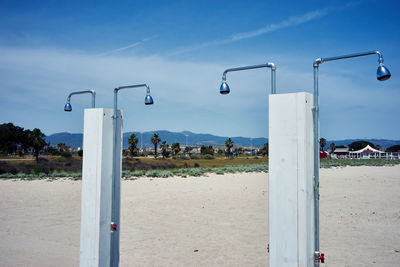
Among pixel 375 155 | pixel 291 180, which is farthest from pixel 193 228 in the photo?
pixel 375 155

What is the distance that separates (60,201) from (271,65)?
1330cm

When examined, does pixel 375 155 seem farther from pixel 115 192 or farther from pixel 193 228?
pixel 115 192

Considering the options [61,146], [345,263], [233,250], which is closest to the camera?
[345,263]

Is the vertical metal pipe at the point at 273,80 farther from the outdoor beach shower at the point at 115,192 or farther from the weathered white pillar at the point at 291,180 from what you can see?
the outdoor beach shower at the point at 115,192

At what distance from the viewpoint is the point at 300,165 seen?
392 cm

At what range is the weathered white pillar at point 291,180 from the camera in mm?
3910

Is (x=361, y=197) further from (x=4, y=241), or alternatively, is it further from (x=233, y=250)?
(x=4, y=241)

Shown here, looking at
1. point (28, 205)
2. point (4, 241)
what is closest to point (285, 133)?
point (4, 241)

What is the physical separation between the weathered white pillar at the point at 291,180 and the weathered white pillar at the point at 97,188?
2.56 meters

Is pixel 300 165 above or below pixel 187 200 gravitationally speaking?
above

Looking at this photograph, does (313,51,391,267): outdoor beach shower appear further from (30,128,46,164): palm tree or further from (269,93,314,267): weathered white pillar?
(30,128,46,164): palm tree

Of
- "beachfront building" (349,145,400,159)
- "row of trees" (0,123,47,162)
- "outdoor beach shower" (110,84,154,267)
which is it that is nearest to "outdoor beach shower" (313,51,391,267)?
"outdoor beach shower" (110,84,154,267)

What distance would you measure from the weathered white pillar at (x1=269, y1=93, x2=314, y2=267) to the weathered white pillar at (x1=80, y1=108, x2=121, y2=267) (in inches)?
101

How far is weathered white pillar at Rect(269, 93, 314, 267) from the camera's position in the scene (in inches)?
154
